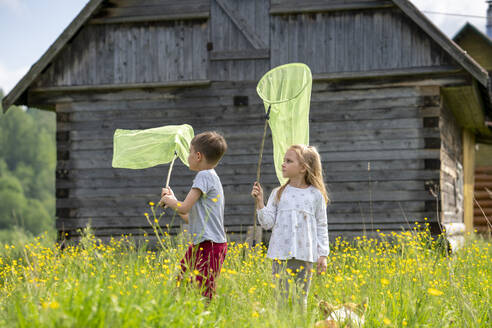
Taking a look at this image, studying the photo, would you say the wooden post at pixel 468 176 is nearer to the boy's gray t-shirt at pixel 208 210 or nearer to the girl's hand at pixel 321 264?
the girl's hand at pixel 321 264

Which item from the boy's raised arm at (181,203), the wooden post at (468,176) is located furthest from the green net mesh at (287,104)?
the wooden post at (468,176)

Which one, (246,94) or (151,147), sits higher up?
(246,94)

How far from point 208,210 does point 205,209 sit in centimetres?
2

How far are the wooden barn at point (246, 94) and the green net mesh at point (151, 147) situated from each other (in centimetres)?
490

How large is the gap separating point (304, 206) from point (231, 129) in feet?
18.4

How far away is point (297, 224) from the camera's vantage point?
12.6 ft

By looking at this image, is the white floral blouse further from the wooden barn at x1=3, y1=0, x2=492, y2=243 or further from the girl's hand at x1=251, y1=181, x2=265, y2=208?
the wooden barn at x1=3, y1=0, x2=492, y2=243

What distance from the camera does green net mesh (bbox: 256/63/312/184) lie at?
4504mm

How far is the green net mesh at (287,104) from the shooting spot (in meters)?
4.50

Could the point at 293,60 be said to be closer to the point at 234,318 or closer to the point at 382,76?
the point at 382,76

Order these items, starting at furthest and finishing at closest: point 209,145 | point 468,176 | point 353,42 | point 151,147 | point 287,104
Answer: point 468,176 → point 353,42 → point 287,104 → point 151,147 → point 209,145

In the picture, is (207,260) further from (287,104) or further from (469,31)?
(469,31)

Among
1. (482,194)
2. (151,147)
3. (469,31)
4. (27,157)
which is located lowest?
(482,194)

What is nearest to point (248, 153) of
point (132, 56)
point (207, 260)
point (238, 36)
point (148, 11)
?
point (238, 36)
